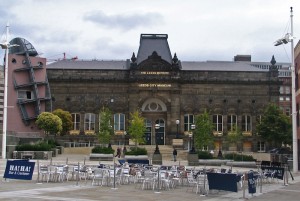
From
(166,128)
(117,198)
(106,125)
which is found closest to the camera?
(117,198)

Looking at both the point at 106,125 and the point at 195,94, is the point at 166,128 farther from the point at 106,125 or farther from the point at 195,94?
the point at 106,125

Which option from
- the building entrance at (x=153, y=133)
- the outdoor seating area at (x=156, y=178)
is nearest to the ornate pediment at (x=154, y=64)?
the building entrance at (x=153, y=133)

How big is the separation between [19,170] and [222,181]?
11.1m

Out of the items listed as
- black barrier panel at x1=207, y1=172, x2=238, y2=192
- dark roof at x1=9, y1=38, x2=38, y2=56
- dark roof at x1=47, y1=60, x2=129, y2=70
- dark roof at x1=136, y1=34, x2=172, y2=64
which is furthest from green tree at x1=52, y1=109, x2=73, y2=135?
black barrier panel at x1=207, y1=172, x2=238, y2=192

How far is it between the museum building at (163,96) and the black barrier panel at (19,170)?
58016mm

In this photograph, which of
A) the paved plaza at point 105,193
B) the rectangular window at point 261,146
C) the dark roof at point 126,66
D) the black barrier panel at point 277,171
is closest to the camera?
the paved plaza at point 105,193

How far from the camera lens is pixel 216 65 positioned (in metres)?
91.9

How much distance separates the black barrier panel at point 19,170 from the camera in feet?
84.6

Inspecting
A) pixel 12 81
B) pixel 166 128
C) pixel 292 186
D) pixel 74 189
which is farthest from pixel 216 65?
pixel 74 189

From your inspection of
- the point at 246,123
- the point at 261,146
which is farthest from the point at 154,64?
the point at 261,146

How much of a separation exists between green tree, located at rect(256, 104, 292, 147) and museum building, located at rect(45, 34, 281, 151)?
25.0 feet

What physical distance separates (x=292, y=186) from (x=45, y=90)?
5745 centimetres

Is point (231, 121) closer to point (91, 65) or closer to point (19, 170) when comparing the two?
point (91, 65)

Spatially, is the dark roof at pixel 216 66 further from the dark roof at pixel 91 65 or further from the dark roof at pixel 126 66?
the dark roof at pixel 91 65
